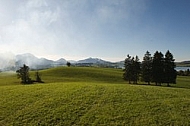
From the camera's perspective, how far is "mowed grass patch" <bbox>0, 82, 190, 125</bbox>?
80.6 feet

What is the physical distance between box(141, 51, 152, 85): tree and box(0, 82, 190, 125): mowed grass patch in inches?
2041

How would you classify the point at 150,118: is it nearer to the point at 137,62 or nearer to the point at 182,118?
the point at 182,118

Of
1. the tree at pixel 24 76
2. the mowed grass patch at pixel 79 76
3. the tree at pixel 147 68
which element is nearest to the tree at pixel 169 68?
the tree at pixel 147 68

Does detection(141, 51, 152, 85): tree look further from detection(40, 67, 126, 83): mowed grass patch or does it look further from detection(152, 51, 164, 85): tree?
detection(40, 67, 126, 83): mowed grass patch

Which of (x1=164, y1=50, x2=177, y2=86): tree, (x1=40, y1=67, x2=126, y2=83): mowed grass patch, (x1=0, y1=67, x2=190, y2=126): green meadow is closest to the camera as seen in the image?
(x1=0, y1=67, x2=190, y2=126): green meadow

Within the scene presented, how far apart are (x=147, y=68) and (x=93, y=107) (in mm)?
62973

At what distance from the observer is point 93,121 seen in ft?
79.9

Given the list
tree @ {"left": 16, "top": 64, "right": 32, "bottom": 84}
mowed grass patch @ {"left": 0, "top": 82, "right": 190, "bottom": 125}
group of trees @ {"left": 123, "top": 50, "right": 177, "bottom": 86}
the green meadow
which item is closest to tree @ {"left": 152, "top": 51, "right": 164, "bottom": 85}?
group of trees @ {"left": 123, "top": 50, "right": 177, "bottom": 86}

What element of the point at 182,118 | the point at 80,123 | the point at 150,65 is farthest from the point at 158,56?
the point at 80,123

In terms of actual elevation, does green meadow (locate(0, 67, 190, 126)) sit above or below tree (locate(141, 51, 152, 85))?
below

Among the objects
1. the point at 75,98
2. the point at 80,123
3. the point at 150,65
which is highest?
the point at 150,65

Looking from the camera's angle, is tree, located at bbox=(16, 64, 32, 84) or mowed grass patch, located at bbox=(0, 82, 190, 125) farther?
tree, located at bbox=(16, 64, 32, 84)

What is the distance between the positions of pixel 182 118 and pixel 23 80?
85065mm

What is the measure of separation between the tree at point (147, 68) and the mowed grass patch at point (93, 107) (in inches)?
2041
